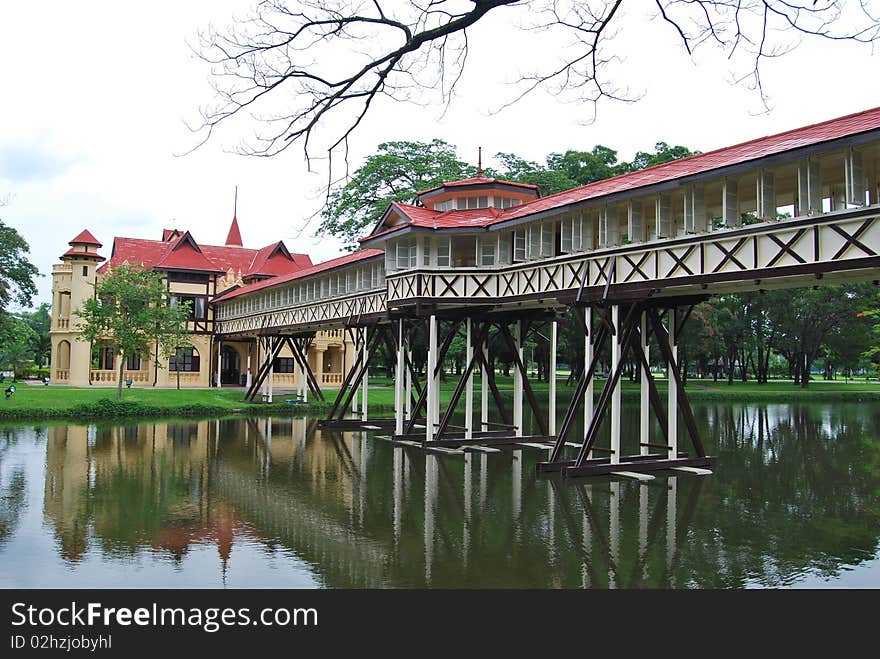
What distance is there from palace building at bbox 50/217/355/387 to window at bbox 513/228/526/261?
24.7m

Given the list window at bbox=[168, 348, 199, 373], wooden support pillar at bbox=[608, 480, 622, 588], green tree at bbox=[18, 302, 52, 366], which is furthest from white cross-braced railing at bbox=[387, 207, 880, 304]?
green tree at bbox=[18, 302, 52, 366]

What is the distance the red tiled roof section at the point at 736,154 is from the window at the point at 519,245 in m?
1.07

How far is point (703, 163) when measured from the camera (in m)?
16.4

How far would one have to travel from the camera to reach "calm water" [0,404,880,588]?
391 inches

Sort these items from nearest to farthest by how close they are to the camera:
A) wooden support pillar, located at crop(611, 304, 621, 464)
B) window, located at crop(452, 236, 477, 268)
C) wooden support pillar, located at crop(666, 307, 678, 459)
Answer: wooden support pillar, located at crop(611, 304, 621, 464), wooden support pillar, located at crop(666, 307, 678, 459), window, located at crop(452, 236, 477, 268)

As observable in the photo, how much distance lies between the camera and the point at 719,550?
11.3m

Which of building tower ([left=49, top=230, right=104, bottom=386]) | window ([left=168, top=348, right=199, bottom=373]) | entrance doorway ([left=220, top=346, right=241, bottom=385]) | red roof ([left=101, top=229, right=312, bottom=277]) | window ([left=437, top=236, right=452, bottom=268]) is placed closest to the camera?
window ([left=437, top=236, right=452, bottom=268])

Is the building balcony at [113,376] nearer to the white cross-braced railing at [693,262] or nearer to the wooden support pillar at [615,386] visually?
the white cross-braced railing at [693,262]

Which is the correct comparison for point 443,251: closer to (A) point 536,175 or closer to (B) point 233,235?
(A) point 536,175

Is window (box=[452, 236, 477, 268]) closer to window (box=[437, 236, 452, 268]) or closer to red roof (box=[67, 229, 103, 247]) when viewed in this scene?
window (box=[437, 236, 452, 268])

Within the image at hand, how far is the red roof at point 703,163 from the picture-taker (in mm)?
13984

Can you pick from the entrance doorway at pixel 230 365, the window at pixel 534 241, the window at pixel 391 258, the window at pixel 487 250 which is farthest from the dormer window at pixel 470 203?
the entrance doorway at pixel 230 365

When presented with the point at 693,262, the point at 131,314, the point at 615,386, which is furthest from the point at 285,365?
the point at 693,262

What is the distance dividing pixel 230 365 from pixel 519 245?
37.5m
